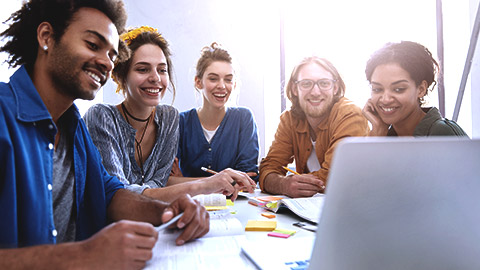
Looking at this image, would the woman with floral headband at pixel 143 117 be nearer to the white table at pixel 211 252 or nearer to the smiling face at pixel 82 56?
the smiling face at pixel 82 56

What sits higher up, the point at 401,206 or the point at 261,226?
the point at 401,206

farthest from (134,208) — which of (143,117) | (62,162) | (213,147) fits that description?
(213,147)

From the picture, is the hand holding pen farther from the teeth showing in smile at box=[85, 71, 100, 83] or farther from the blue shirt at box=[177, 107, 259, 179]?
the blue shirt at box=[177, 107, 259, 179]

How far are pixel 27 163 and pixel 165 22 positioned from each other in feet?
9.50

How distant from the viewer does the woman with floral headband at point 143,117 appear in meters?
1.53

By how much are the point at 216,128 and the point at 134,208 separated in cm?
123

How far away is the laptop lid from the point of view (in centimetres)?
38

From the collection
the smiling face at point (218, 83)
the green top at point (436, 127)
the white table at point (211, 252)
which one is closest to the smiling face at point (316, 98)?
the smiling face at point (218, 83)

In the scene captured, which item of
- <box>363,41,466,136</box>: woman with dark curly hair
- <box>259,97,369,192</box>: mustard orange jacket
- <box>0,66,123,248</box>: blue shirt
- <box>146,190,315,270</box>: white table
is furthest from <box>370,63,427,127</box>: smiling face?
<box>0,66,123,248</box>: blue shirt

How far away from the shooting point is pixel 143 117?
1724 mm

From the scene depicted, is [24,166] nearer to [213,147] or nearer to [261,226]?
[261,226]

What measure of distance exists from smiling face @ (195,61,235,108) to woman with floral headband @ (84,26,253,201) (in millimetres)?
385

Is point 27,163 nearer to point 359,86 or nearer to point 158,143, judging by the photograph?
point 158,143

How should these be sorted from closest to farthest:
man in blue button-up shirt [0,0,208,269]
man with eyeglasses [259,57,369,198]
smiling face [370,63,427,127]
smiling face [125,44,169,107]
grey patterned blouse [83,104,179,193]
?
man in blue button-up shirt [0,0,208,269]
grey patterned blouse [83,104,179,193]
smiling face [370,63,427,127]
smiling face [125,44,169,107]
man with eyeglasses [259,57,369,198]
